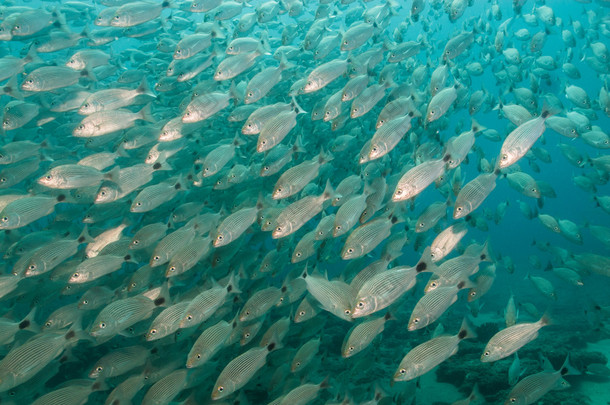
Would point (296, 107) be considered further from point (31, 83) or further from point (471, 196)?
point (31, 83)

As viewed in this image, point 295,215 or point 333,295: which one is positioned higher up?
point 295,215

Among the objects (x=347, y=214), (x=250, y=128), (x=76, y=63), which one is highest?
(x=76, y=63)

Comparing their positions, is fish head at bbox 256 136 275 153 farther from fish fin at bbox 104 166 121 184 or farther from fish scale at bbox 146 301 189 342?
fish scale at bbox 146 301 189 342

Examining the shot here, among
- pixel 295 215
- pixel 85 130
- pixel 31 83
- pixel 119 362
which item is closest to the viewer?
pixel 119 362

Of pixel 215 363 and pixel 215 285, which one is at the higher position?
pixel 215 285

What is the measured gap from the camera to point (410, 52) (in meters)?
7.67

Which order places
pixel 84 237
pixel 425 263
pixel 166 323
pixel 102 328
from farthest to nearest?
1. pixel 84 237
2. pixel 166 323
3. pixel 102 328
4. pixel 425 263

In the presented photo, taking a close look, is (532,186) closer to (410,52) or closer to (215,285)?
(410,52)

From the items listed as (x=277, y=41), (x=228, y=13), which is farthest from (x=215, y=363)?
(x=277, y=41)

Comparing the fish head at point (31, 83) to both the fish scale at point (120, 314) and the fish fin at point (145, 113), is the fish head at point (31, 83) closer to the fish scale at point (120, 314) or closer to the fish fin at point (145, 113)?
the fish fin at point (145, 113)

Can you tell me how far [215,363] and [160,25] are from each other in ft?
25.0

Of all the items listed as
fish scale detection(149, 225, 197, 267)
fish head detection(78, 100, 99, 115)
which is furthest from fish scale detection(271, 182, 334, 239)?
fish head detection(78, 100, 99, 115)

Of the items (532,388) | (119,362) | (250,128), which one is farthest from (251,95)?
(532,388)

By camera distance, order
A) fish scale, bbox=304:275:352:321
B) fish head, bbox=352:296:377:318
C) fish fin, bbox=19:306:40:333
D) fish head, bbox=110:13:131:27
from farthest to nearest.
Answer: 1. fish head, bbox=110:13:131:27
2. fish fin, bbox=19:306:40:333
3. fish scale, bbox=304:275:352:321
4. fish head, bbox=352:296:377:318
